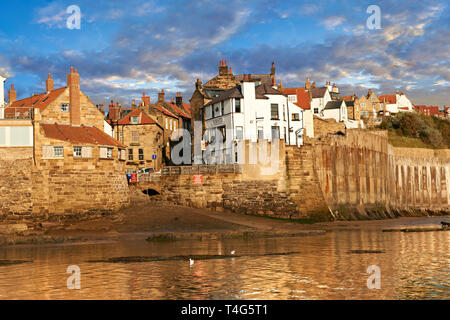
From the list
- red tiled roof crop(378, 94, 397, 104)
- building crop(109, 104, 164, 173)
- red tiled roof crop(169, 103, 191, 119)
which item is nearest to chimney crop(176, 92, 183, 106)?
red tiled roof crop(169, 103, 191, 119)

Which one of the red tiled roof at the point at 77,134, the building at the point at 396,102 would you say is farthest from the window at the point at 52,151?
the building at the point at 396,102

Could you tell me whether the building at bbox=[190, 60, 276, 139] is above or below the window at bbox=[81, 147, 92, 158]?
above

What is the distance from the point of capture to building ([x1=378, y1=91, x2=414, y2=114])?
143m

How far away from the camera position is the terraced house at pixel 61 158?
1923 inches

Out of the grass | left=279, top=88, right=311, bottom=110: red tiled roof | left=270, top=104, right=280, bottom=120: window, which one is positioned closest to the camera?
left=270, top=104, right=280, bottom=120: window

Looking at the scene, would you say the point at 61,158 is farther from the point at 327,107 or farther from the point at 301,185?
the point at 327,107

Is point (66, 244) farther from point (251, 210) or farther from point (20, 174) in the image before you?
point (251, 210)

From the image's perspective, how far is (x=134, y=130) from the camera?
76.2 meters

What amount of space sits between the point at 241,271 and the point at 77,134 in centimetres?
2869

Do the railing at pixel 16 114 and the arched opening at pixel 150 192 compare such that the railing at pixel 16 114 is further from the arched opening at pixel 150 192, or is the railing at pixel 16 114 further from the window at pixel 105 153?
the arched opening at pixel 150 192

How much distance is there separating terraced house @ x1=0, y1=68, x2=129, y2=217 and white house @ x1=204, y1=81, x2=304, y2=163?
17.5 metres

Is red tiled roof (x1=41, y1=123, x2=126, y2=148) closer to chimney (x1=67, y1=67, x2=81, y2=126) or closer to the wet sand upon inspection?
chimney (x1=67, y1=67, x2=81, y2=126)

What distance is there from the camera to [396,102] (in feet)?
481
